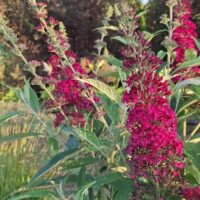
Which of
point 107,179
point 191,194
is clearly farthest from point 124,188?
point 191,194

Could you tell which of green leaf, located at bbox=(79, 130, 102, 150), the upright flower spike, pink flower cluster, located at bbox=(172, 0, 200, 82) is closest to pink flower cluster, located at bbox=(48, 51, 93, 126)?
green leaf, located at bbox=(79, 130, 102, 150)

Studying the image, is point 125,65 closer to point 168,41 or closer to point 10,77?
point 168,41

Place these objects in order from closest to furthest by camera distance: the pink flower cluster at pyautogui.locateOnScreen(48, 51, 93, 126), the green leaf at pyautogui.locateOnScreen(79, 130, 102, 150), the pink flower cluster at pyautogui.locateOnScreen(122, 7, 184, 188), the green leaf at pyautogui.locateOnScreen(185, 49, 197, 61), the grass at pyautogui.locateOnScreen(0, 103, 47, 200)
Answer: the pink flower cluster at pyautogui.locateOnScreen(122, 7, 184, 188), the green leaf at pyautogui.locateOnScreen(79, 130, 102, 150), the pink flower cluster at pyautogui.locateOnScreen(48, 51, 93, 126), the green leaf at pyautogui.locateOnScreen(185, 49, 197, 61), the grass at pyautogui.locateOnScreen(0, 103, 47, 200)

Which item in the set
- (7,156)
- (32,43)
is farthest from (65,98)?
(32,43)

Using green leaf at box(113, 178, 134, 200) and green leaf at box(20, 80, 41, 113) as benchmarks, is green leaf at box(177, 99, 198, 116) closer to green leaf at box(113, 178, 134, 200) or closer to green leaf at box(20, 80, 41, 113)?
green leaf at box(113, 178, 134, 200)

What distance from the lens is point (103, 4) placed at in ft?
39.5

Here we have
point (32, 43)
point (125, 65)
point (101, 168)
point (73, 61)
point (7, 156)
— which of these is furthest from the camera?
point (32, 43)

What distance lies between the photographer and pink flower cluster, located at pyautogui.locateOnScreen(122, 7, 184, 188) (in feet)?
6.25

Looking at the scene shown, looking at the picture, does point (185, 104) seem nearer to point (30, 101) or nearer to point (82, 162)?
point (82, 162)

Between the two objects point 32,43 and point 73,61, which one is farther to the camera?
point 32,43

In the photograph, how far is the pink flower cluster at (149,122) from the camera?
6.25ft

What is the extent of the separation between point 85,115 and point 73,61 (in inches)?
10.2

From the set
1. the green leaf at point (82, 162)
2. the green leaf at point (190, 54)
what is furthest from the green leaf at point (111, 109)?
the green leaf at point (190, 54)

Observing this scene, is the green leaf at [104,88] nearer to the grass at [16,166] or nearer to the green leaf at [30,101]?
the green leaf at [30,101]
